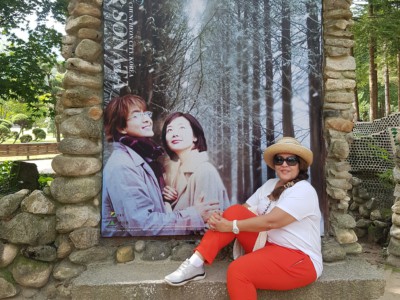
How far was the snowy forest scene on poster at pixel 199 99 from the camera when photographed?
323 cm

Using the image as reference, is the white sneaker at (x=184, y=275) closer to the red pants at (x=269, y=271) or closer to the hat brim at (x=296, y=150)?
the red pants at (x=269, y=271)

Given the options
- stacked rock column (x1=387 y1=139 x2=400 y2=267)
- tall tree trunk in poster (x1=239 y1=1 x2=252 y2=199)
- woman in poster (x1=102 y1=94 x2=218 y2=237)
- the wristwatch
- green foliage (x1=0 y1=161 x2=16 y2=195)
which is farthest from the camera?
green foliage (x1=0 y1=161 x2=16 y2=195)

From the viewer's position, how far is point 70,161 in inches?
120

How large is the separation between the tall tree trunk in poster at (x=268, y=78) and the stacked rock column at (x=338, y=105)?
0.52m

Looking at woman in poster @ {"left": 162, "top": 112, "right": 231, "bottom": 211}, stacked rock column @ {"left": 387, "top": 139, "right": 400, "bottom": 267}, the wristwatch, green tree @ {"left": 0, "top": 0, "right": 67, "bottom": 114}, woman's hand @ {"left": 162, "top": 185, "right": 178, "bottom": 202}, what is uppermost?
green tree @ {"left": 0, "top": 0, "right": 67, "bottom": 114}

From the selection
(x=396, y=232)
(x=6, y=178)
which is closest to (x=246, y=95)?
(x=396, y=232)

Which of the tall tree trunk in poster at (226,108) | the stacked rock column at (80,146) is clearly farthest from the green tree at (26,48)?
the tall tree trunk in poster at (226,108)

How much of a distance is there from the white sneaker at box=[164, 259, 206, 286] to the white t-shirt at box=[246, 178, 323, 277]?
0.63 m

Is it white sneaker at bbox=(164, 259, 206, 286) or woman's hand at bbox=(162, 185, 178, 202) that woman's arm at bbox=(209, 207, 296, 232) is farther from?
woman's hand at bbox=(162, 185, 178, 202)

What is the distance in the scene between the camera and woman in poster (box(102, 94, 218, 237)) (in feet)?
10.5

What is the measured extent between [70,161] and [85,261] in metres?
0.90

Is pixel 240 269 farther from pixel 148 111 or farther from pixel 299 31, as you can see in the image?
pixel 299 31

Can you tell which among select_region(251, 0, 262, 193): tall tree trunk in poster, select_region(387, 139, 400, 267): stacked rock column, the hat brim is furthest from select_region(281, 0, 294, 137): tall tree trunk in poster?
select_region(387, 139, 400, 267): stacked rock column

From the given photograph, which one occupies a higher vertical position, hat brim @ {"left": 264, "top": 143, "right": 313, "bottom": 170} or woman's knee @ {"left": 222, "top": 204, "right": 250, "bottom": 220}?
hat brim @ {"left": 264, "top": 143, "right": 313, "bottom": 170}
